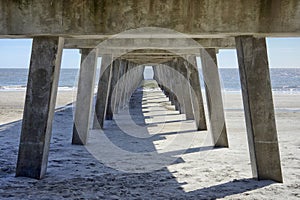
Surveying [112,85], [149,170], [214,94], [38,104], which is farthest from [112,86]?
[38,104]

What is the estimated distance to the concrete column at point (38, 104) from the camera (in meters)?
6.09

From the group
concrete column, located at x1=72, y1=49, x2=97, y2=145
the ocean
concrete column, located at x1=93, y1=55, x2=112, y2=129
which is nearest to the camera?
concrete column, located at x1=72, y1=49, x2=97, y2=145

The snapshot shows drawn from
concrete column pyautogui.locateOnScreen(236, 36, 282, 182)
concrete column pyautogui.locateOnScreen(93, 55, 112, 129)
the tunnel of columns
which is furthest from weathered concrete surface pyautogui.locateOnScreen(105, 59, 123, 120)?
concrete column pyautogui.locateOnScreen(236, 36, 282, 182)

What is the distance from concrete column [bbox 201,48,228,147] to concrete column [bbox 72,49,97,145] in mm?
2706

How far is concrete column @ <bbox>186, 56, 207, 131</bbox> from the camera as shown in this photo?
12656 mm

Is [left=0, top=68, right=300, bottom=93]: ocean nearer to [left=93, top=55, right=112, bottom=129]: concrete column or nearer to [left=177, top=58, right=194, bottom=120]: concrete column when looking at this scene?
[left=177, top=58, right=194, bottom=120]: concrete column

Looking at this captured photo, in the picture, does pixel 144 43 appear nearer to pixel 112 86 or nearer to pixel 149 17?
pixel 149 17

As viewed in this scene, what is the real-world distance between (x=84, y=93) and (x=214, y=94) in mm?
3162

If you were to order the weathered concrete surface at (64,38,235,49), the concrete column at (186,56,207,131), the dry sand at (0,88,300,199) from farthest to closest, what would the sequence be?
the concrete column at (186,56,207,131)
the weathered concrete surface at (64,38,235,49)
the dry sand at (0,88,300,199)

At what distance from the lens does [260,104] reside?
601 cm

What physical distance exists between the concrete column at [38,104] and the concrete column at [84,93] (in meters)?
3.53

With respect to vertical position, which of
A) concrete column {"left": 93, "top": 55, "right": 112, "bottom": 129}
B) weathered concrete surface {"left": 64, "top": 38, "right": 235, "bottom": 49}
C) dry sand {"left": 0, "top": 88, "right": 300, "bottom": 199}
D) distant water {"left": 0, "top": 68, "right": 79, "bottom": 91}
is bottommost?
distant water {"left": 0, "top": 68, "right": 79, "bottom": 91}

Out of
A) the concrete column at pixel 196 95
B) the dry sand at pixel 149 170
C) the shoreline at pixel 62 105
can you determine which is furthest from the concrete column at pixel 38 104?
the shoreline at pixel 62 105

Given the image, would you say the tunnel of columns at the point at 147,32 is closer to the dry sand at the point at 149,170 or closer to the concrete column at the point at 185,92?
the dry sand at the point at 149,170
